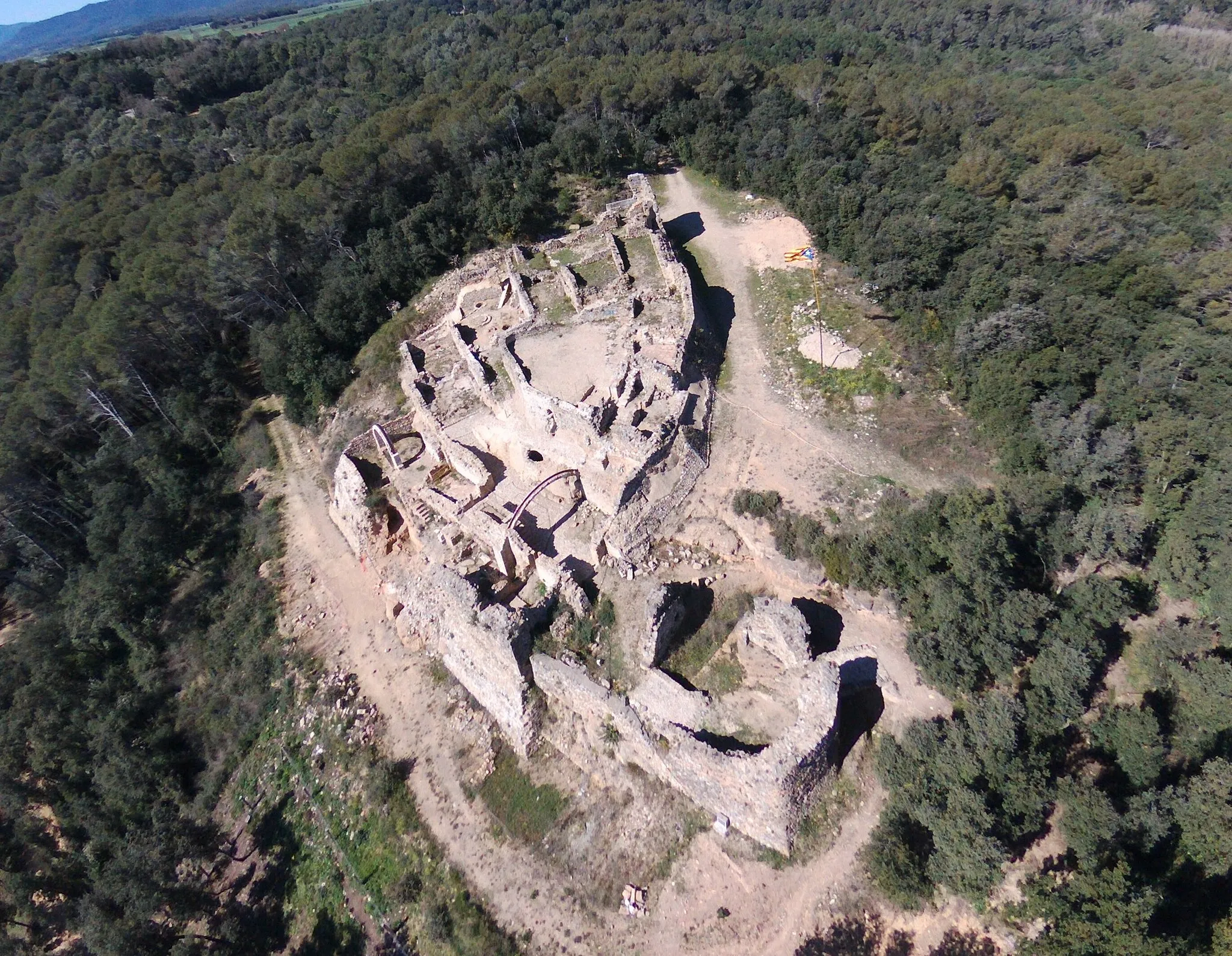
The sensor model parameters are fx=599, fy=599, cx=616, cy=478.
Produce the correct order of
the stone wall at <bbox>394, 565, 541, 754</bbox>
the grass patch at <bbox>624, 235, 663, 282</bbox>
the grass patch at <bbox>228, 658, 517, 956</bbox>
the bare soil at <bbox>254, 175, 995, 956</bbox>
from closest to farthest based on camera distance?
the bare soil at <bbox>254, 175, 995, 956</bbox>, the grass patch at <bbox>228, 658, 517, 956</bbox>, the stone wall at <bbox>394, 565, 541, 754</bbox>, the grass patch at <bbox>624, 235, 663, 282</bbox>

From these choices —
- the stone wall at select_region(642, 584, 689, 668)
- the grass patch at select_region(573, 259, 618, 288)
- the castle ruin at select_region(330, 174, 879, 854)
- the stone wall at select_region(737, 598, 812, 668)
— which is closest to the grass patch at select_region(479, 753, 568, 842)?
the castle ruin at select_region(330, 174, 879, 854)

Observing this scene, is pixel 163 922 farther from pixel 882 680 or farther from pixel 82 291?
pixel 82 291

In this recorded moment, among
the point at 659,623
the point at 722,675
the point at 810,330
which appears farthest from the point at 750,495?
the point at 810,330

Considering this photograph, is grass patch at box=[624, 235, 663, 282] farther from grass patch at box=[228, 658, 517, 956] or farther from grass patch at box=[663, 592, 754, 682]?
grass patch at box=[228, 658, 517, 956]

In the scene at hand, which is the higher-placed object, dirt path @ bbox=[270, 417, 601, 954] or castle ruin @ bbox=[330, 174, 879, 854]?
castle ruin @ bbox=[330, 174, 879, 854]

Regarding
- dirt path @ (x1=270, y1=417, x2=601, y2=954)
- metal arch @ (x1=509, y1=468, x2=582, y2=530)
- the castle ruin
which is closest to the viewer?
dirt path @ (x1=270, y1=417, x2=601, y2=954)

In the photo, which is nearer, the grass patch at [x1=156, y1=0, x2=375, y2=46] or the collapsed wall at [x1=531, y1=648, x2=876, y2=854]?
the collapsed wall at [x1=531, y1=648, x2=876, y2=854]
